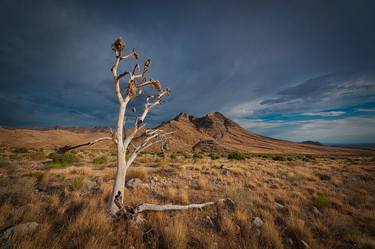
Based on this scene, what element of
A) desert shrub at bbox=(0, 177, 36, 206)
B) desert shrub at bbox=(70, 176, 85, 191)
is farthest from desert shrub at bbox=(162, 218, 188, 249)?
desert shrub at bbox=(70, 176, 85, 191)

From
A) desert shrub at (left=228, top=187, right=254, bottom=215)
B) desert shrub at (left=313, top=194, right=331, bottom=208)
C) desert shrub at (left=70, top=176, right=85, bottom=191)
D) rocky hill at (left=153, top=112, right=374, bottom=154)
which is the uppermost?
rocky hill at (left=153, top=112, right=374, bottom=154)

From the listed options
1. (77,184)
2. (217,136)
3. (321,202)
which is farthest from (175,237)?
(217,136)

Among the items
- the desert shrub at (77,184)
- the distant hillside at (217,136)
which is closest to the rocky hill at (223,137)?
the distant hillside at (217,136)

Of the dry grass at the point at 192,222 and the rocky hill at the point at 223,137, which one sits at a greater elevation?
the rocky hill at the point at 223,137

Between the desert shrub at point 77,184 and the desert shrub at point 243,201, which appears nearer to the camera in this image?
the desert shrub at point 243,201

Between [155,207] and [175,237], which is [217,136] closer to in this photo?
[155,207]

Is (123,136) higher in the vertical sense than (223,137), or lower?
lower

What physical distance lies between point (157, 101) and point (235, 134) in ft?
315

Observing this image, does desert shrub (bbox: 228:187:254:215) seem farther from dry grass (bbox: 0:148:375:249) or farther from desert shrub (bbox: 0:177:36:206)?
desert shrub (bbox: 0:177:36:206)

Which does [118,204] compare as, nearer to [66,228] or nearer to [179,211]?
[66,228]

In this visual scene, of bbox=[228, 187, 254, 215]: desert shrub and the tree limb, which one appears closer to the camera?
the tree limb

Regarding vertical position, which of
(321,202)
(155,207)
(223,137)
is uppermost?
(223,137)

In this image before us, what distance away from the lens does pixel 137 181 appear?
305 inches

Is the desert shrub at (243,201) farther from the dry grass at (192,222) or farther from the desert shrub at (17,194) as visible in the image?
the desert shrub at (17,194)
